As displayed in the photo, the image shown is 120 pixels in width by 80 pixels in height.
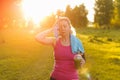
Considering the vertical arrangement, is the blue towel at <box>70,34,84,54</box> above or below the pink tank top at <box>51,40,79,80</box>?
above

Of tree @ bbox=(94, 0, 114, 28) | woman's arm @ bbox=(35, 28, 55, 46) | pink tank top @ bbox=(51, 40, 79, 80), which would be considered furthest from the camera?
tree @ bbox=(94, 0, 114, 28)

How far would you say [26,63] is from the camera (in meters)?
23.2

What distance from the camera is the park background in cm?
1996

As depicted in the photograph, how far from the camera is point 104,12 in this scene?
126375 millimetres

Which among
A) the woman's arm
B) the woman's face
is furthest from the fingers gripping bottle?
the woman's arm

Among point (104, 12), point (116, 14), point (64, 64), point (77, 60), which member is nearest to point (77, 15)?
point (104, 12)

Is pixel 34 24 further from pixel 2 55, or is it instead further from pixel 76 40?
pixel 76 40

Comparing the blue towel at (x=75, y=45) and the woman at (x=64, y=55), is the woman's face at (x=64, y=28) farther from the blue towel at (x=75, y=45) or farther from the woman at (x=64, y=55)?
the blue towel at (x=75, y=45)

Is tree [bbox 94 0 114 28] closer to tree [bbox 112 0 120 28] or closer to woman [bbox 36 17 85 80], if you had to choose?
tree [bbox 112 0 120 28]

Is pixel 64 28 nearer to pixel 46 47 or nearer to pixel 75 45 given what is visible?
pixel 75 45

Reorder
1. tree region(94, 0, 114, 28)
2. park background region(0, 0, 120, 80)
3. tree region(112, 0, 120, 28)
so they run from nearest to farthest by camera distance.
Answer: park background region(0, 0, 120, 80)
tree region(112, 0, 120, 28)
tree region(94, 0, 114, 28)

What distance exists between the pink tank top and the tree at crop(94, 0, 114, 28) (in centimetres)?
11553

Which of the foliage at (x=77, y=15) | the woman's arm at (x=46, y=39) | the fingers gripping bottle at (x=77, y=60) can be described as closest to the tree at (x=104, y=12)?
the foliage at (x=77, y=15)

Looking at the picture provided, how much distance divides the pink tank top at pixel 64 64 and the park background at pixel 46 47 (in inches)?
15.5
